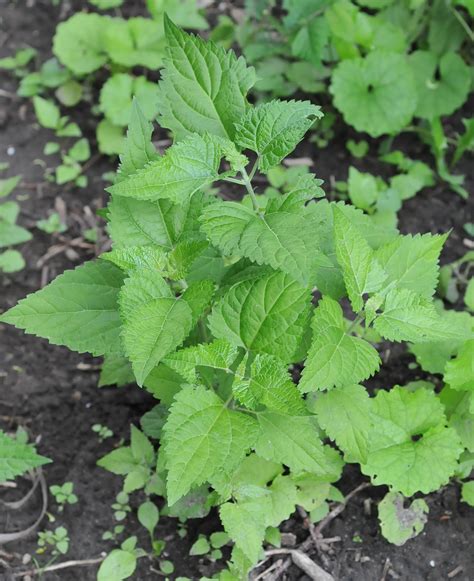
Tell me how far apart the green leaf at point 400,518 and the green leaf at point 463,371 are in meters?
0.46

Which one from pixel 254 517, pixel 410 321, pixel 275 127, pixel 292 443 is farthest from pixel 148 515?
pixel 275 127

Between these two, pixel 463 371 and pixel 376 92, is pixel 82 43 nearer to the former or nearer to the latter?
pixel 376 92

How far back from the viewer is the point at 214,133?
6.86 feet

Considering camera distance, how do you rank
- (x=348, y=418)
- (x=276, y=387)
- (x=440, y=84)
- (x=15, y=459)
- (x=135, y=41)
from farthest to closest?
(x=135, y=41) < (x=440, y=84) < (x=15, y=459) < (x=348, y=418) < (x=276, y=387)

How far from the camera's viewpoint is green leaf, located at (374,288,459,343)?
2021mm

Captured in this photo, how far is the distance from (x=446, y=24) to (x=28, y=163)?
2173mm

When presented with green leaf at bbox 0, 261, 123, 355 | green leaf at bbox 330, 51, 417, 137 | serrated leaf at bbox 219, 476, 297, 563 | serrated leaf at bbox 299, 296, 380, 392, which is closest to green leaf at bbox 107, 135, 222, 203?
green leaf at bbox 0, 261, 123, 355

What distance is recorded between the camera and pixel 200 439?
6.32 ft

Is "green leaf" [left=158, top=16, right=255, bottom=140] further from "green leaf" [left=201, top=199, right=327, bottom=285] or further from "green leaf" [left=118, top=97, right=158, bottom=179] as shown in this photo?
"green leaf" [left=201, top=199, right=327, bottom=285]

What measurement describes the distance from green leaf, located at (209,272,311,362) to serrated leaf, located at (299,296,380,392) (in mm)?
52

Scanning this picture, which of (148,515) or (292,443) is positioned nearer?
(292,443)

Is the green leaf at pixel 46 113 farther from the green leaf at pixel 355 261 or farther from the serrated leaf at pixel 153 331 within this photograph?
the green leaf at pixel 355 261

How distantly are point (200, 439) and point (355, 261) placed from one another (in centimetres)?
64

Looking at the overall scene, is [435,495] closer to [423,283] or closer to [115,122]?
[423,283]
